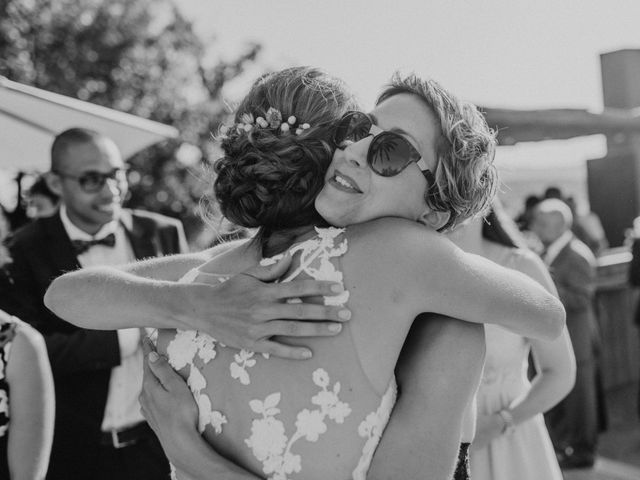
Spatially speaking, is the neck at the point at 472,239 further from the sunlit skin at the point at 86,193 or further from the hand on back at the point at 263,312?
the sunlit skin at the point at 86,193

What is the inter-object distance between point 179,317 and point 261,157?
1.32 feet

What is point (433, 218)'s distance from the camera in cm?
171

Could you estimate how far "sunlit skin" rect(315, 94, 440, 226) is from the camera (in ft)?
5.12

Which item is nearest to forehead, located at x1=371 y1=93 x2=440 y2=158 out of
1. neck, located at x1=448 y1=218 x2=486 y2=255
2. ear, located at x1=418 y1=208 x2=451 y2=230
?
ear, located at x1=418 y1=208 x2=451 y2=230

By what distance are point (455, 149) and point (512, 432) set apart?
1.59 m

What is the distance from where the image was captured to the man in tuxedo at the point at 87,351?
3488 mm

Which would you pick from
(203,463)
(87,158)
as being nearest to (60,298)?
(203,463)

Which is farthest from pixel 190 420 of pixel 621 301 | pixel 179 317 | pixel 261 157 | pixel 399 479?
pixel 621 301

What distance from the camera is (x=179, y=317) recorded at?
62.9 inches

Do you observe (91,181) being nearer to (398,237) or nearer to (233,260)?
(233,260)

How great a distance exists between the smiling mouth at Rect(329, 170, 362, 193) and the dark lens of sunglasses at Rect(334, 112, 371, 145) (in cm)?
10

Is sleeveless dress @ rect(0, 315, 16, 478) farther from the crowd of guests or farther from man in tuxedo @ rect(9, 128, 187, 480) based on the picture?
man in tuxedo @ rect(9, 128, 187, 480)

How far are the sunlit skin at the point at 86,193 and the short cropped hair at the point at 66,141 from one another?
0.06 ft

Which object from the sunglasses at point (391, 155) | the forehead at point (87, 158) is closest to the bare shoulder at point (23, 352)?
the sunglasses at point (391, 155)
